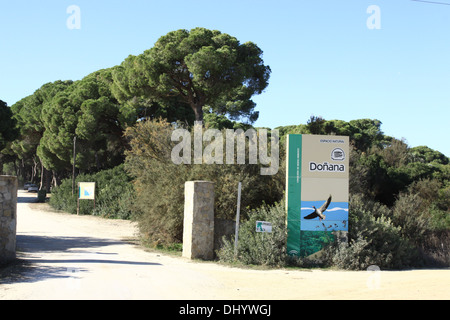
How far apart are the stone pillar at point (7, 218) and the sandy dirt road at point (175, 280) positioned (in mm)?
611

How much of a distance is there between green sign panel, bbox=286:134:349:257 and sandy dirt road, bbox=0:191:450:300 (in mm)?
1286

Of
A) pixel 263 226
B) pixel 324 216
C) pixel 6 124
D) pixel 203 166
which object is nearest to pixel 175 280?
pixel 263 226

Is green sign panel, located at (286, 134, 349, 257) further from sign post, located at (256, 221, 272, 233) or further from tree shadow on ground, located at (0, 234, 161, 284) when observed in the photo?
tree shadow on ground, located at (0, 234, 161, 284)

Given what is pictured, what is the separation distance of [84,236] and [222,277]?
11185mm

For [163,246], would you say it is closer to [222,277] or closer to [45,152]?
[222,277]

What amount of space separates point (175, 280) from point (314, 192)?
18.1ft

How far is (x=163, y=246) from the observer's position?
1734 centimetres

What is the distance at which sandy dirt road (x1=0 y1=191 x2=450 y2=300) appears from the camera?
930 cm

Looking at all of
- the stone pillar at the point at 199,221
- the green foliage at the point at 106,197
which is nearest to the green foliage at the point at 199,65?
the green foliage at the point at 106,197

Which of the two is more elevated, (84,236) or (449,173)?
(449,173)

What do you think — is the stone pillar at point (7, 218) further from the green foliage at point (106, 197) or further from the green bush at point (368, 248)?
the green foliage at point (106, 197)

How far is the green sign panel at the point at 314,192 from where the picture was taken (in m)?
14.1

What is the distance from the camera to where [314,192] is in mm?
14227
